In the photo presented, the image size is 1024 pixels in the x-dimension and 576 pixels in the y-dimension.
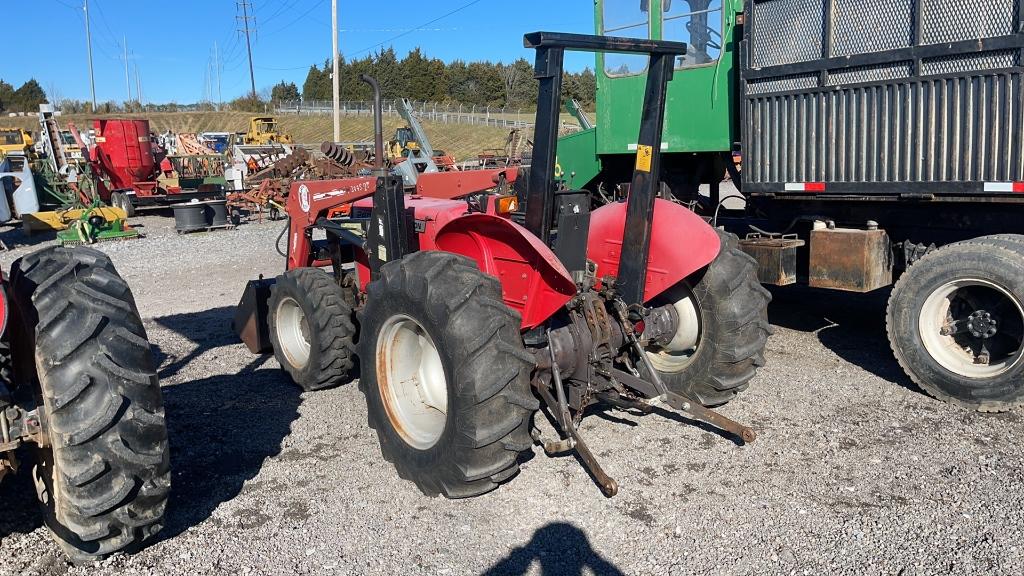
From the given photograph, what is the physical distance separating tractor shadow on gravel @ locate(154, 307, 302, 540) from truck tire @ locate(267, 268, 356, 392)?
0.65 ft

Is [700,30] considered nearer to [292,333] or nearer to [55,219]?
[292,333]

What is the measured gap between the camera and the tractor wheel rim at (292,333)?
5.98m

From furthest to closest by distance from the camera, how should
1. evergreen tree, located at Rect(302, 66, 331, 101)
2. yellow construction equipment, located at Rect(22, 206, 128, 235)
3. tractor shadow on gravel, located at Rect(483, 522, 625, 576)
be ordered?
evergreen tree, located at Rect(302, 66, 331, 101)
yellow construction equipment, located at Rect(22, 206, 128, 235)
tractor shadow on gravel, located at Rect(483, 522, 625, 576)

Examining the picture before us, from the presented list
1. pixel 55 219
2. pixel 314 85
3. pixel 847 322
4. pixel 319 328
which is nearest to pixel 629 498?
pixel 319 328

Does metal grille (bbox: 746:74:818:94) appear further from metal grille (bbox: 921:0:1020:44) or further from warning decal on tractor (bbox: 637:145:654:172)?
warning decal on tractor (bbox: 637:145:654:172)

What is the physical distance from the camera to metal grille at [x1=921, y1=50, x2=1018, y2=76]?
504 centimetres

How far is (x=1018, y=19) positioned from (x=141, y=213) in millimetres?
19491

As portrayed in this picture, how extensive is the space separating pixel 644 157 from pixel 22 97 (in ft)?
312

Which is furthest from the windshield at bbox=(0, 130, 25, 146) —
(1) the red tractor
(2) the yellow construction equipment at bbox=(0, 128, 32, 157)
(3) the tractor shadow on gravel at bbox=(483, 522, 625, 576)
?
(3) the tractor shadow on gravel at bbox=(483, 522, 625, 576)

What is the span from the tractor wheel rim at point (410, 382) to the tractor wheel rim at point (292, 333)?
1.93 metres

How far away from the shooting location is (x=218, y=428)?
16.3 feet

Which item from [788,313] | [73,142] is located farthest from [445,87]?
[788,313]

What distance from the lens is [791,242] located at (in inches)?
247

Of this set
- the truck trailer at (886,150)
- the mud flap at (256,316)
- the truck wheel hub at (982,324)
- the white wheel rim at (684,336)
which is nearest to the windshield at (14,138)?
the mud flap at (256,316)
